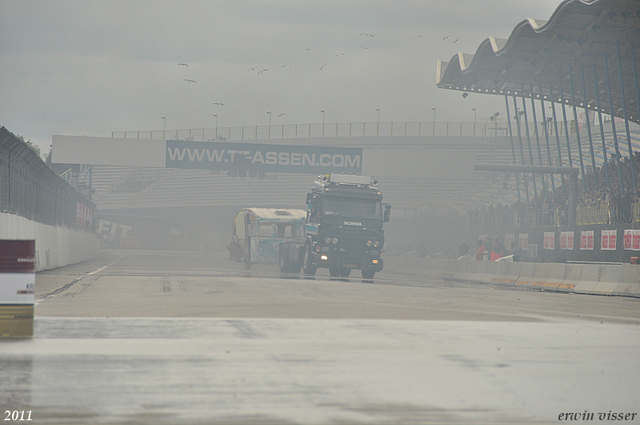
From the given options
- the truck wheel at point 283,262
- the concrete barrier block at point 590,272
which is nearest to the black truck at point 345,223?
the truck wheel at point 283,262

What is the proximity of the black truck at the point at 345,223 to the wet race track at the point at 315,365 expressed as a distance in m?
14.2

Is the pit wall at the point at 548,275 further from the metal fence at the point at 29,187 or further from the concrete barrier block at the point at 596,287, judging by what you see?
the metal fence at the point at 29,187

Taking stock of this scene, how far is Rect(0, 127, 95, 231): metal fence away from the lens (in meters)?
22.0

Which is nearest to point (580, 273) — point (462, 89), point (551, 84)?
point (551, 84)

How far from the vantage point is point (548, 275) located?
86.8ft

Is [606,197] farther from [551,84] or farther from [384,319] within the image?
[384,319]

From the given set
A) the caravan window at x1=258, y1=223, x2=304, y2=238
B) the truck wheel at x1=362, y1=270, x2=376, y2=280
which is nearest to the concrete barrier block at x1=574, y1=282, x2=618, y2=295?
the truck wheel at x1=362, y1=270, x2=376, y2=280

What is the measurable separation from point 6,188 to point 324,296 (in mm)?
10198

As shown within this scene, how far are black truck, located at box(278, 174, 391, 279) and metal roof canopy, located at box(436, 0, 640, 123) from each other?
12.3m

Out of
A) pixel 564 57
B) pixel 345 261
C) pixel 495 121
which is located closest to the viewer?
pixel 345 261

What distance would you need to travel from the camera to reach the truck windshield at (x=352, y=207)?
28703 mm

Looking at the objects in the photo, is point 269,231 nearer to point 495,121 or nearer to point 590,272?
point 590,272

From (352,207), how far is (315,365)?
846 inches

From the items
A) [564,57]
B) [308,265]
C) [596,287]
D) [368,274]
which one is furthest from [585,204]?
[308,265]
